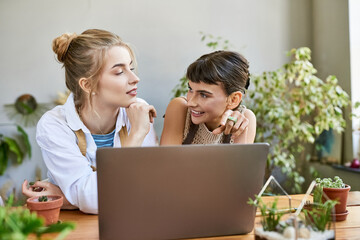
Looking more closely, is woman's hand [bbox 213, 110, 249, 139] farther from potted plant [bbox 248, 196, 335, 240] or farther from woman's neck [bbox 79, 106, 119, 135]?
potted plant [bbox 248, 196, 335, 240]

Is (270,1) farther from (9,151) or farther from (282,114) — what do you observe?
(9,151)

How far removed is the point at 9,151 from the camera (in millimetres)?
3412

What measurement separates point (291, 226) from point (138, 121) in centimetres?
101

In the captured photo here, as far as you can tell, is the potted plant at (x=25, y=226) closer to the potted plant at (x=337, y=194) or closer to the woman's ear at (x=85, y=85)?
the potted plant at (x=337, y=194)

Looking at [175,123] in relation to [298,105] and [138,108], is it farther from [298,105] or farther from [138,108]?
[298,105]

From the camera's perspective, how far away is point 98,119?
5.67 ft

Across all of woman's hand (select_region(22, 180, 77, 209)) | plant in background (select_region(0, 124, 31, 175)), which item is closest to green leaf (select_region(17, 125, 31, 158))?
plant in background (select_region(0, 124, 31, 175))

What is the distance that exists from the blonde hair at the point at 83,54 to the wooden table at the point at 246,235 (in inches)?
23.5

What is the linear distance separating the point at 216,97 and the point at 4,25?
96.0 inches

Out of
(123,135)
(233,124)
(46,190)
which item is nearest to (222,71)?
(233,124)

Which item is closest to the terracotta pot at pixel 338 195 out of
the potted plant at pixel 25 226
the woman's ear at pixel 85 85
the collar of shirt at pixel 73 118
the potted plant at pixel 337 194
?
the potted plant at pixel 337 194

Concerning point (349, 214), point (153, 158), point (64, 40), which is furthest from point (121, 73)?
point (349, 214)

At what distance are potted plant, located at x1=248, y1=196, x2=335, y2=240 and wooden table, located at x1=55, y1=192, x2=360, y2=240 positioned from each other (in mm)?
30

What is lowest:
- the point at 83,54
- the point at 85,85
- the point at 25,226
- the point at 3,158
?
the point at 3,158
